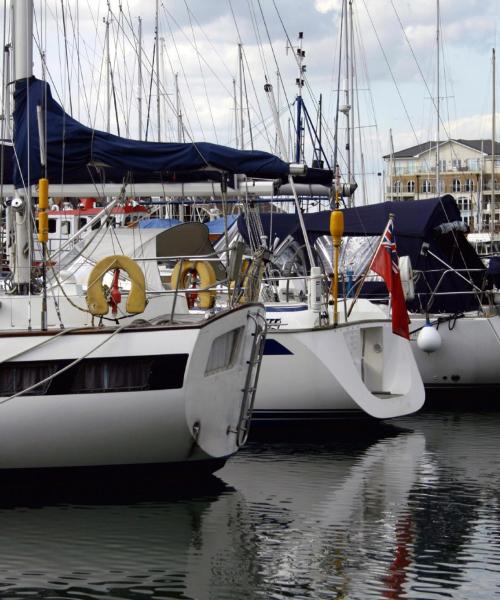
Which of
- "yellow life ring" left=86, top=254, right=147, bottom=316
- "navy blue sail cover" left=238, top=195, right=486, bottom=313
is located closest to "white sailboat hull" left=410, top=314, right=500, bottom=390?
"navy blue sail cover" left=238, top=195, right=486, bottom=313

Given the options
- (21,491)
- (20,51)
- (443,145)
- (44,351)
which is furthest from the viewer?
(443,145)

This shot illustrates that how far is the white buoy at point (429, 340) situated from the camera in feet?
78.4

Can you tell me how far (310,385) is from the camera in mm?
19297

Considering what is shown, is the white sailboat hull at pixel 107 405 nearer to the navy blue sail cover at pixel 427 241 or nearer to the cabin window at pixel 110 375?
the cabin window at pixel 110 375

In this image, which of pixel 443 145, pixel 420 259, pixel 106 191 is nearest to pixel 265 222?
pixel 420 259

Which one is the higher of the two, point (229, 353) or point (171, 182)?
point (171, 182)

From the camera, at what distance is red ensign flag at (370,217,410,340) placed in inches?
783

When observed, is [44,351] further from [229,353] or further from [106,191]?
[106,191]

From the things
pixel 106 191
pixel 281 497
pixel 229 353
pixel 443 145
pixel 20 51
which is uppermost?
pixel 443 145

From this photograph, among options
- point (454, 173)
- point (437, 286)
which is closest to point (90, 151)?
point (437, 286)

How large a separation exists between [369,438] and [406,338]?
6.03 ft

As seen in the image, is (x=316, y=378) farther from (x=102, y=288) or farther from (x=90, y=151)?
(x=102, y=288)

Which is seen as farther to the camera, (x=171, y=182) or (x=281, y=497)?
(x=171, y=182)

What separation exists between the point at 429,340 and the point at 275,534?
11436mm
